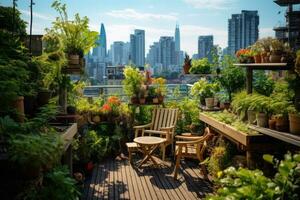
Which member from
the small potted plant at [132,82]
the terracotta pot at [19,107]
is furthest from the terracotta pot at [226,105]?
the terracotta pot at [19,107]

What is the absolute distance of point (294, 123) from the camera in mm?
3541

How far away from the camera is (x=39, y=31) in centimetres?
490

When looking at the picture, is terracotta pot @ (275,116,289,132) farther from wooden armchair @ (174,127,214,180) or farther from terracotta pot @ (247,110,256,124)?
wooden armchair @ (174,127,214,180)

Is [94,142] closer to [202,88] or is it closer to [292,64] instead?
[202,88]

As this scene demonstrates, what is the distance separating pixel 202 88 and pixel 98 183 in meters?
2.75

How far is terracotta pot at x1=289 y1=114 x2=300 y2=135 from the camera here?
350cm

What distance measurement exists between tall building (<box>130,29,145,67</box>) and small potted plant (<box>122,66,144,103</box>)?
61.2 m

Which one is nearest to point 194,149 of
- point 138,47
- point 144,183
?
point 144,183

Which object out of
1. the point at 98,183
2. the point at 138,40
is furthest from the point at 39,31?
the point at 138,40

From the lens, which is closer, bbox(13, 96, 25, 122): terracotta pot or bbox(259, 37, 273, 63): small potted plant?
bbox(13, 96, 25, 122): terracotta pot

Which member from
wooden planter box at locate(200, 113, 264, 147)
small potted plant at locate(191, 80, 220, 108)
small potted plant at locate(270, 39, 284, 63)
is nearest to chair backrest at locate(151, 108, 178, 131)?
small potted plant at locate(191, 80, 220, 108)

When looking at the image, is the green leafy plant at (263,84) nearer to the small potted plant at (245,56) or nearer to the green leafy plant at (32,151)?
the small potted plant at (245,56)

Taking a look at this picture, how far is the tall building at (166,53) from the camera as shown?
62375mm

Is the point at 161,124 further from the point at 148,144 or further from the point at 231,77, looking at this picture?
the point at 231,77
